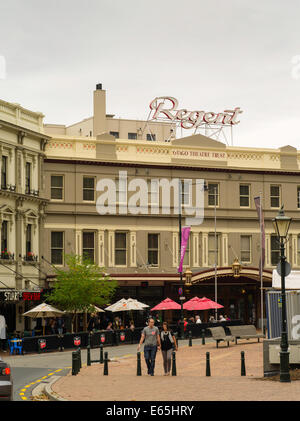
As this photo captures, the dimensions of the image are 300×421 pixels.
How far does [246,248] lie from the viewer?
60.8 meters

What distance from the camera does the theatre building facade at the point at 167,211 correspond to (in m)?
56.1

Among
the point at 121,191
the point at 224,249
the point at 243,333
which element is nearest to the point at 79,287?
the point at 243,333

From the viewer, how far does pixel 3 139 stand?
50.2m

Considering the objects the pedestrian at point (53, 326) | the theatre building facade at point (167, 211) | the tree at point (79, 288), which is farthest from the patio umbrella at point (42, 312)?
the theatre building facade at point (167, 211)

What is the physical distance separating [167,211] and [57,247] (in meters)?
8.46

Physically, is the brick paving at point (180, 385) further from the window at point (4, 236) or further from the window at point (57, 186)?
the window at point (57, 186)

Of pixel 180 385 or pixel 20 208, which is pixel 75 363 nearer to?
pixel 180 385

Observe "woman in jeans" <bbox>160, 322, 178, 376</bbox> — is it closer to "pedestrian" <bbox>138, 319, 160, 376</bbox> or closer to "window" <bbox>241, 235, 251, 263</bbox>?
"pedestrian" <bbox>138, 319, 160, 376</bbox>

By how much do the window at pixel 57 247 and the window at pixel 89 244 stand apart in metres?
1.58

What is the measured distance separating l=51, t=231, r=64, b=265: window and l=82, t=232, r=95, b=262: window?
5.20ft

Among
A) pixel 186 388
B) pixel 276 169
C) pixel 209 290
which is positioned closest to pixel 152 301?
pixel 209 290

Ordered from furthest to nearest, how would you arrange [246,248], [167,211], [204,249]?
[246,248] → [204,249] → [167,211]

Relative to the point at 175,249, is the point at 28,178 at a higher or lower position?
higher
